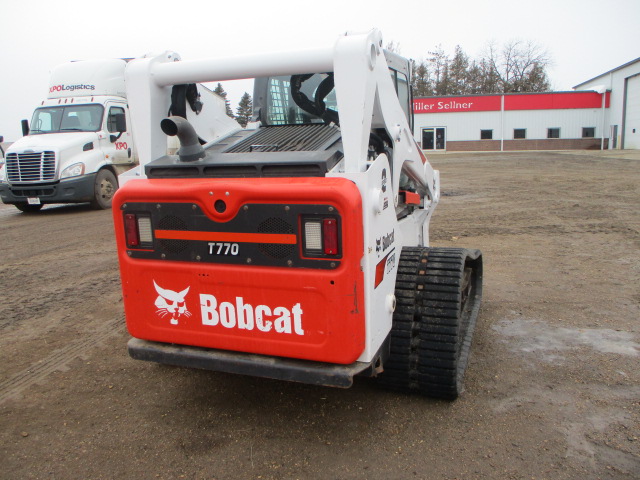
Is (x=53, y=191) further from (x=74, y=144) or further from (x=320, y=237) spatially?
(x=320, y=237)

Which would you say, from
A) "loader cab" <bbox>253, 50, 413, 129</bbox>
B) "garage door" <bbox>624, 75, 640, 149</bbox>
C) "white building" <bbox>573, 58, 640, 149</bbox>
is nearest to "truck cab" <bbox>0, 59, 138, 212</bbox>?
"loader cab" <bbox>253, 50, 413, 129</bbox>

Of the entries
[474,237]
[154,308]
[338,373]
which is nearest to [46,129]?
[474,237]

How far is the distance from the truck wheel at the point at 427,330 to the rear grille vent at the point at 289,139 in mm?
943

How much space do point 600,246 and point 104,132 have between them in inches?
431

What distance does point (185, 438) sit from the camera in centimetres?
304

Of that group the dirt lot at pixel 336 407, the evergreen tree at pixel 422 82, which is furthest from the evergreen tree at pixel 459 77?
the dirt lot at pixel 336 407

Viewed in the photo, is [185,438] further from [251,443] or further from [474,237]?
[474,237]

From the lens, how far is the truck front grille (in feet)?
39.0

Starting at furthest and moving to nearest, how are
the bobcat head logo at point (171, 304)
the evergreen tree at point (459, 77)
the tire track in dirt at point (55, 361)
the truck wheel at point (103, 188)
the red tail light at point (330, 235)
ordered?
1. the evergreen tree at point (459, 77)
2. the truck wheel at point (103, 188)
3. the tire track in dirt at point (55, 361)
4. the bobcat head logo at point (171, 304)
5. the red tail light at point (330, 235)

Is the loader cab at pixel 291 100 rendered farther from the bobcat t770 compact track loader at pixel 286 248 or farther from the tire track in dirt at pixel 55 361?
the tire track in dirt at pixel 55 361

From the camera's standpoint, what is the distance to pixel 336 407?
3309 mm

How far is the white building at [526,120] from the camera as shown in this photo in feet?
129

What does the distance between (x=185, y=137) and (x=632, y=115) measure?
4086cm

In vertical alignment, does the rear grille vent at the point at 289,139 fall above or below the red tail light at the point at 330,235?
above
